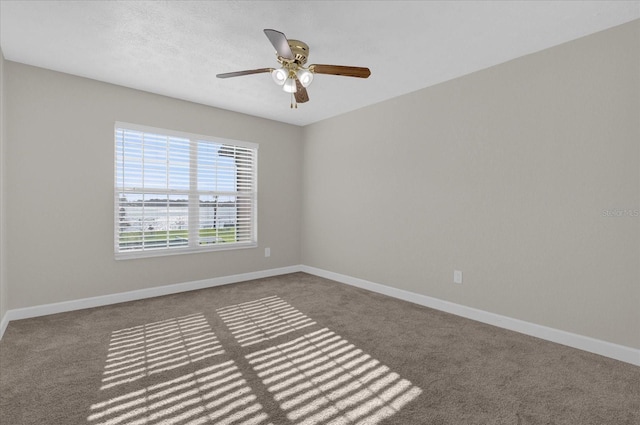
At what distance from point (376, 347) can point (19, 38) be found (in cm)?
389

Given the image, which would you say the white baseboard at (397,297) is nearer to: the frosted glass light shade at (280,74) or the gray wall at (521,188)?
the gray wall at (521,188)

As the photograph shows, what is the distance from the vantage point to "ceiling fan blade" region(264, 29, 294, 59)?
190cm

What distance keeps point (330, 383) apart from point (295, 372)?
0.27 m

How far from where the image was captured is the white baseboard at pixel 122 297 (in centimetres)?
309

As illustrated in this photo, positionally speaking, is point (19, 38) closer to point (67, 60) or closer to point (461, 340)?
point (67, 60)

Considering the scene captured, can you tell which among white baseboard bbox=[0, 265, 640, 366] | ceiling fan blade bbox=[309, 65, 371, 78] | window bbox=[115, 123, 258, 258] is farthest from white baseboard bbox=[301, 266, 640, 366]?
ceiling fan blade bbox=[309, 65, 371, 78]

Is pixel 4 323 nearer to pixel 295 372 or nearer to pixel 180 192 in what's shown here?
pixel 180 192

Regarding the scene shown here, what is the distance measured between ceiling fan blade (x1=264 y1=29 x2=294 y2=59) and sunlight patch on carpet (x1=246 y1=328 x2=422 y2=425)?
7.12 ft

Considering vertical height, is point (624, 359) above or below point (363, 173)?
below

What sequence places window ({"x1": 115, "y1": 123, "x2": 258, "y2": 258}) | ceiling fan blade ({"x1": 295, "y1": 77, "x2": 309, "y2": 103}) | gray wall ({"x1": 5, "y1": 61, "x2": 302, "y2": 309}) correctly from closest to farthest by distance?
ceiling fan blade ({"x1": 295, "y1": 77, "x2": 309, "y2": 103}) < gray wall ({"x1": 5, "y1": 61, "x2": 302, "y2": 309}) < window ({"x1": 115, "y1": 123, "x2": 258, "y2": 258})

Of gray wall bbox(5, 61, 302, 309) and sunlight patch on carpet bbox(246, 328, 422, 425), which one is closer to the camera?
sunlight patch on carpet bbox(246, 328, 422, 425)

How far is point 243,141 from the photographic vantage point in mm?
4672

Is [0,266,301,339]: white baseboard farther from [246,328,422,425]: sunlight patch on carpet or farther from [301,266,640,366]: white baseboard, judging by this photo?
[246,328,422,425]: sunlight patch on carpet

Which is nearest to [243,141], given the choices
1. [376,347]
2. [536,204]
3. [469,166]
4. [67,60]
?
[67,60]
